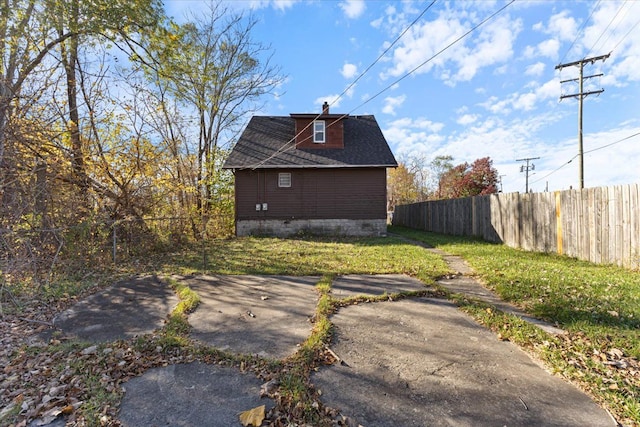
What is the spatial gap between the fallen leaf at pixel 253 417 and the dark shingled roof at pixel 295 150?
1234 centimetres

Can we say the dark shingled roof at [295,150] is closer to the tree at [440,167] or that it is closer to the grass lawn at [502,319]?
the grass lawn at [502,319]

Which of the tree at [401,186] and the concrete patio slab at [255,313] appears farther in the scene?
the tree at [401,186]

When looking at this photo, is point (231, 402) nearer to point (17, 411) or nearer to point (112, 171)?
point (17, 411)

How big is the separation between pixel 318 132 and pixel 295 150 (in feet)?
5.09

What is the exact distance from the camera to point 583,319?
3.71 meters

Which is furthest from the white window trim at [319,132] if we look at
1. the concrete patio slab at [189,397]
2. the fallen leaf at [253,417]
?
the fallen leaf at [253,417]

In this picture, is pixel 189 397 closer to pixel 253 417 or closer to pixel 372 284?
pixel 253 417

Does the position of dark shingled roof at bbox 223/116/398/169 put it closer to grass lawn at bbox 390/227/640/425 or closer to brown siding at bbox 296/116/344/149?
brown siding at bbox 296/116/344/149

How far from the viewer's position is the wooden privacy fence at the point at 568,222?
6277 mm

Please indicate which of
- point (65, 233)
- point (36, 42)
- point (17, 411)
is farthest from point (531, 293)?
point (36, 42)

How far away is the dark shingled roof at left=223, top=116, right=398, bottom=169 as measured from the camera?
14047 mm

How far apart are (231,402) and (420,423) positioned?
1420 mm

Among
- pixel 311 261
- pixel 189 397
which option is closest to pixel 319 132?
pixel 311 261

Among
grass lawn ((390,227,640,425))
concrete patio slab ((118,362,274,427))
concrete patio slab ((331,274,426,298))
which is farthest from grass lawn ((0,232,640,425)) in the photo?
concrete patio slab ((331,274,426,298))
